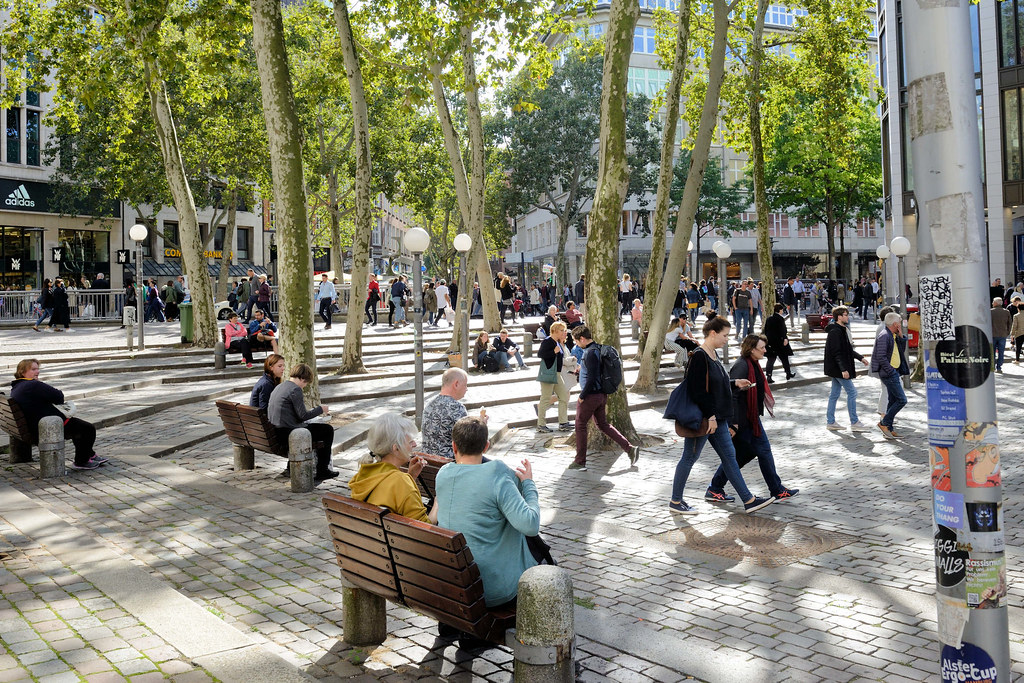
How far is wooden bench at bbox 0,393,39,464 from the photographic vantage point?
1045 centimetres

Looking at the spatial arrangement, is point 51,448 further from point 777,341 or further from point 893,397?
point 777,341

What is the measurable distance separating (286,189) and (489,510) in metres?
9.35

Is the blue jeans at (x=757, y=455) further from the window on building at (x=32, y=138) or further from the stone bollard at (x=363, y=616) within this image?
the window on building at (x=32, y=138)

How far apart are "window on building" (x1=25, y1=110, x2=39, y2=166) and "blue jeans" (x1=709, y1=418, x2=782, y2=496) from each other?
4028cm

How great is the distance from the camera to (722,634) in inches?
211

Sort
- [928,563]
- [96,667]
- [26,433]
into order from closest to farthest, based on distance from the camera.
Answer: [96,667] < [928,563] < [26,433]

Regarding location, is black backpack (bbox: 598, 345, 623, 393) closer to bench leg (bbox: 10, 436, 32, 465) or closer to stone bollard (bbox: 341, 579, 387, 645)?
stone bollard (bbox: 341, 579, 387, 645)

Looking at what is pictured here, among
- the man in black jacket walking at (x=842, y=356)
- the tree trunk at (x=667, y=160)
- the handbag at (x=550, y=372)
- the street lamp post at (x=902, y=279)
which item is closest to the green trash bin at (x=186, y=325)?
the tree trunk at (x=667, y=160)

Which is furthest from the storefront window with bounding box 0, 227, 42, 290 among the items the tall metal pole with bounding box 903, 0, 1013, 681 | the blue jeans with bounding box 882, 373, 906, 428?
the tall metal pole with bounding box 903, 0, 1013, 681

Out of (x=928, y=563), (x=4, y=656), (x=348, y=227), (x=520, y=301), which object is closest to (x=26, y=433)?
(x=4, y=656)

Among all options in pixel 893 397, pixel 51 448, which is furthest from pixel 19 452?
pixel 893 397

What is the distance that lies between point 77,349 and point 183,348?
7.91 ft

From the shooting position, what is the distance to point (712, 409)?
8406mm

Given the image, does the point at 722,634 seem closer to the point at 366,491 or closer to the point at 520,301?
the point at 366,491
